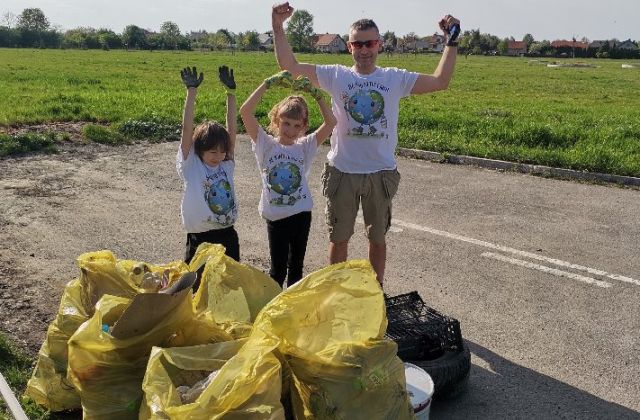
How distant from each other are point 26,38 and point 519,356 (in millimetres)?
103692

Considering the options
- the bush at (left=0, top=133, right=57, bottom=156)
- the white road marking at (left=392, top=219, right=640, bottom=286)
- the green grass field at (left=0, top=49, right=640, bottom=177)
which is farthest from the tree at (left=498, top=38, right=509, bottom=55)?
the white road marking at (left=392, top=219, right=640, bottom=286)

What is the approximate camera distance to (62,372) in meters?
3.41

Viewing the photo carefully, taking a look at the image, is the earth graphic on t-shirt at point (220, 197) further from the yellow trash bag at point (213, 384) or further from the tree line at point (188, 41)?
the tree line at point (188, 41)

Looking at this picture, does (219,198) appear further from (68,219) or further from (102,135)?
(102,135)

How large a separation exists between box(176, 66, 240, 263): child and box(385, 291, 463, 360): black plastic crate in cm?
120

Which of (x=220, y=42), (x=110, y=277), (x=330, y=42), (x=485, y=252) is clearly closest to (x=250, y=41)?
(x=220, y=42)

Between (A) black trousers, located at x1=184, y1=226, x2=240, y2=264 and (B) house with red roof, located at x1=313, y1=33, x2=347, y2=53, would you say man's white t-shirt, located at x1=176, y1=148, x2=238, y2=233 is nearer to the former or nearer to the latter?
(A) black trousers, located at x1=184, y1=226, x2=240, y2=264

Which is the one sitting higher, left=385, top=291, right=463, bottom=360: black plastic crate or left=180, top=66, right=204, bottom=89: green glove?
left=180, top=66, right=204, bottom=89: green glove

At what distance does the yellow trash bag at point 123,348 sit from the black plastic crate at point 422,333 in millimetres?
1013

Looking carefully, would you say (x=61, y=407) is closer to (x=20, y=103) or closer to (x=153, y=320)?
(x=153, y=320)

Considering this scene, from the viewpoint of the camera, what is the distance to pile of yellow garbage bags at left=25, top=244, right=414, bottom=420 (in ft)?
8.36

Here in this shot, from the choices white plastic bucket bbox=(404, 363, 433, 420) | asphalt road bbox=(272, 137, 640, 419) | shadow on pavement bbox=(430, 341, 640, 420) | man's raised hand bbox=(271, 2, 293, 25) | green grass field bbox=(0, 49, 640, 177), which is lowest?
shadow on pavement bbox=(430, 341, 640, 420)

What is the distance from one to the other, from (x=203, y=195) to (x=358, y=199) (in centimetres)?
109

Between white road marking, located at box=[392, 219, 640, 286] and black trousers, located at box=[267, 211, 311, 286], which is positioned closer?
black trousers, located at box=[267, 211, 311, 286]
